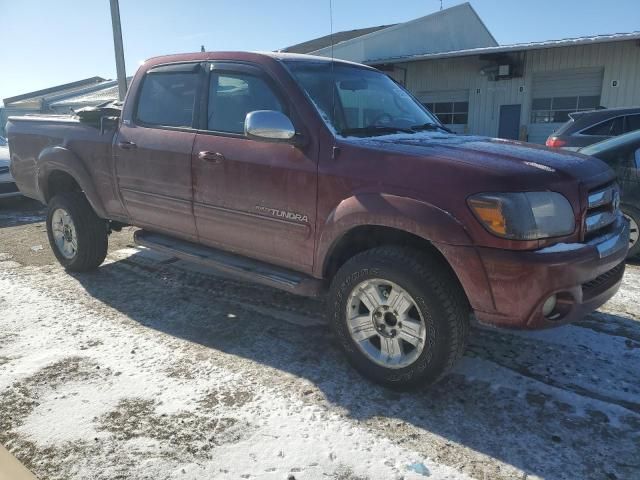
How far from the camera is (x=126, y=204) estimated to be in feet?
14.2

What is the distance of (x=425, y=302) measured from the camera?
8.71 ft

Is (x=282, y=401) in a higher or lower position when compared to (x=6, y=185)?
lower

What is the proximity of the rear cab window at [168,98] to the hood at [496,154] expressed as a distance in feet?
5.07

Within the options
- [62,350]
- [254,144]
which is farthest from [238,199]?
[62,350]

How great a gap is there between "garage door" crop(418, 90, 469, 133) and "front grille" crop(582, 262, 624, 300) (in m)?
15.9

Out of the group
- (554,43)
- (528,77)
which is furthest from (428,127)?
(528,77)

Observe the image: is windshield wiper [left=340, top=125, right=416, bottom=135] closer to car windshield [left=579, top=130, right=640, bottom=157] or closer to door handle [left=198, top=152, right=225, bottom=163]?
door handle [left=198, top=152, right=225, bottom=163]

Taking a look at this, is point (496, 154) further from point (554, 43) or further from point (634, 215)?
point (554, 43)

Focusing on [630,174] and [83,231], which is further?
[630,174]

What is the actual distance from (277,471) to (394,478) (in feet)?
1.69

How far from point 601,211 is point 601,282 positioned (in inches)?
17.4

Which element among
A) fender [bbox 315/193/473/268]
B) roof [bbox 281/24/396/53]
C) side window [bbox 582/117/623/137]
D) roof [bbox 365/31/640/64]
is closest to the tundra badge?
fender [bbox 315/193/473/268]

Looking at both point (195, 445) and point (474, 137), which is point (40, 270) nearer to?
point (195, 445)

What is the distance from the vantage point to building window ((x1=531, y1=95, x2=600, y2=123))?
15741 mm
